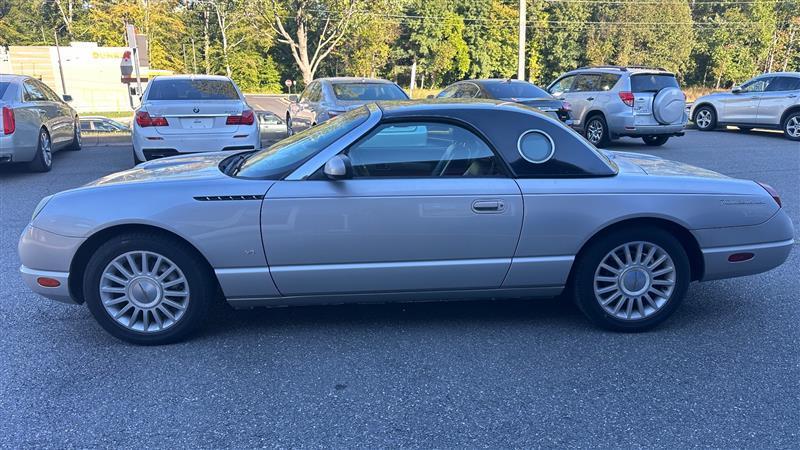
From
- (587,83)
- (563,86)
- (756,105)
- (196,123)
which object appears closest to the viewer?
(196,123)

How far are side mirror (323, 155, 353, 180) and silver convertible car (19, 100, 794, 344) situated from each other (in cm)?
1

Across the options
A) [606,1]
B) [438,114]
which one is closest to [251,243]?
[438,114]

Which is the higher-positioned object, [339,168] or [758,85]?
[758,85]

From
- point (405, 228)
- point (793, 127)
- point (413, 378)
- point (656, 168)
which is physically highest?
point (656, 168)

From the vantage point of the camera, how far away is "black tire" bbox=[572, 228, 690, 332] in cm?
375

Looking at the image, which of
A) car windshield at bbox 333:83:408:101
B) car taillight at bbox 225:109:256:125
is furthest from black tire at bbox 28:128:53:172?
car windshield at bbox 333:83:408:101

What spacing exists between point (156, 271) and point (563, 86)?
40.2 ft

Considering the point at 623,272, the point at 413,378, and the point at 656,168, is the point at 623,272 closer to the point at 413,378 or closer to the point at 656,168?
the point at 656,168

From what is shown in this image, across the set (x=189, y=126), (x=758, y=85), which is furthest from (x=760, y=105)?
(x=189, y=126)

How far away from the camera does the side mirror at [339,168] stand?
11.3 ft

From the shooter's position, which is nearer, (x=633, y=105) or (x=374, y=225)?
(x=374, y=225)

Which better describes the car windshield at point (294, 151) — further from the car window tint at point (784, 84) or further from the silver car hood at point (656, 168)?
the car window tint at point (784, 84)

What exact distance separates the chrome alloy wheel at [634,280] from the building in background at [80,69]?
131 feet

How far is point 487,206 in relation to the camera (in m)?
3.59
